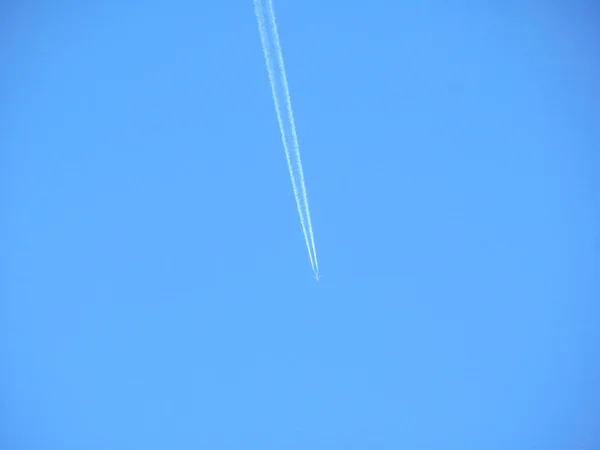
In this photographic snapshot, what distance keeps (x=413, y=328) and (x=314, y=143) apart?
1.64m

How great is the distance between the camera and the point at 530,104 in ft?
12.1

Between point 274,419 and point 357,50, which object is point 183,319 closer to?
point 274,419

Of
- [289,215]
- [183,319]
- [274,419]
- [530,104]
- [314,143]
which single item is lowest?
[274,419]

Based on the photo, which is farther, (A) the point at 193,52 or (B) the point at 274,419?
(B) the point at 274,419

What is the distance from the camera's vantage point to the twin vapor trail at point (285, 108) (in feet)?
11.5

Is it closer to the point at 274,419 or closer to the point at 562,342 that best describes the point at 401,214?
the point at 562,342

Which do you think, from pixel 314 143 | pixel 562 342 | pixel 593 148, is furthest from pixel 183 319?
pixel 593 148

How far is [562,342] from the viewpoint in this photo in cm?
381

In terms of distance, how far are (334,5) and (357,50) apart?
37 centimetres

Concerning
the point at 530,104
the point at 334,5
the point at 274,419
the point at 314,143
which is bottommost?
the point at 274,419

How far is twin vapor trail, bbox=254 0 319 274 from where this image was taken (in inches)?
138

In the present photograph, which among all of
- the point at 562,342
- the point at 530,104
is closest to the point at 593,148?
the point at 530,104

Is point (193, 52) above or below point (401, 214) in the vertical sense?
above

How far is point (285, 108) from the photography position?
11.9ft
